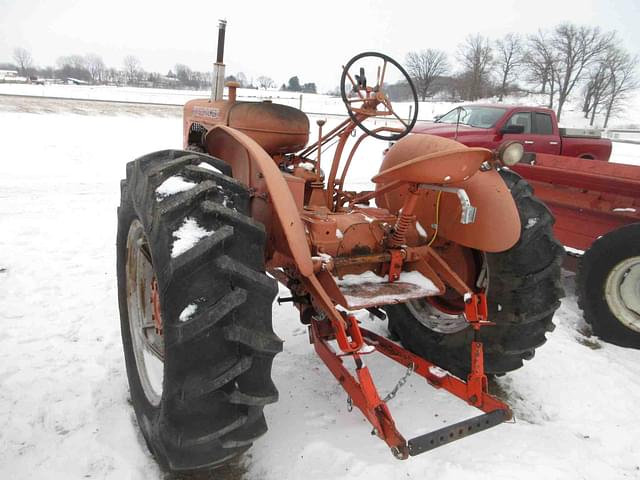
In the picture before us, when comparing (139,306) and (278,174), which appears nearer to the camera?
(278,174)

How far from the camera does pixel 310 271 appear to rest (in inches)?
85.1

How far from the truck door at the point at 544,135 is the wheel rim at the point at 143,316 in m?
8.85

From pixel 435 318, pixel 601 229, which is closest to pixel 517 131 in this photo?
pixel 601 229

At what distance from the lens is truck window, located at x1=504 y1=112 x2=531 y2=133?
9.51 metres

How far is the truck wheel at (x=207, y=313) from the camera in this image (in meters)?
1.79

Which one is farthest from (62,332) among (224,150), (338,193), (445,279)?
(445,279)

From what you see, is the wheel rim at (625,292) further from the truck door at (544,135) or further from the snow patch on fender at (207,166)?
the truck door at (544,135)

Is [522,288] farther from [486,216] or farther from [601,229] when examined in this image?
[601,229]

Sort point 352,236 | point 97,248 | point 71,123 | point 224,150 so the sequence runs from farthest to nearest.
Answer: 1. point 71,123
2. point 97,248
3. point 224,150
4. point 352,236

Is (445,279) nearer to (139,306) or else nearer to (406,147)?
(406,147)

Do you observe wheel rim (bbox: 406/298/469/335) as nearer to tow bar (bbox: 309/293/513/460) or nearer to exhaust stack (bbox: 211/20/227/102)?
tow bar (bbox: 309/293/513/460)

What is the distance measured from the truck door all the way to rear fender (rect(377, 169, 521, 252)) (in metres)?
7.70

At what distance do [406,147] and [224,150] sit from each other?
109 centimetres

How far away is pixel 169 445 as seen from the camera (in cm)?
194
